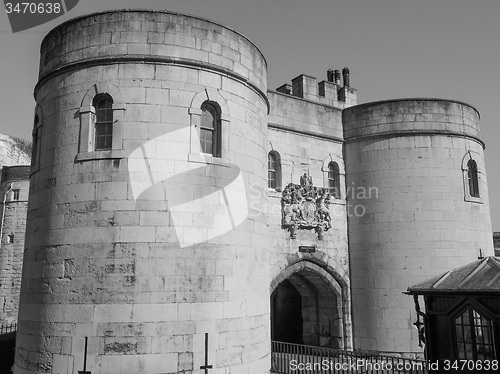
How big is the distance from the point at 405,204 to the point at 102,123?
11479 mm

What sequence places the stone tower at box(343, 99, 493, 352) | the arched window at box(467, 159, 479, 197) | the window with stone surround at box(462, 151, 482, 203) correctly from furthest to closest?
the arched window at box(467, 159, 479, 197)
the window with stone surround at box(462, 151, 482, 203)
the stone tower at box(343, 99, 493, 352)

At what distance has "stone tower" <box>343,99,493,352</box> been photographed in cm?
1659

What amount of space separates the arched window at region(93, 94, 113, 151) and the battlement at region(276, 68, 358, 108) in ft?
30.1

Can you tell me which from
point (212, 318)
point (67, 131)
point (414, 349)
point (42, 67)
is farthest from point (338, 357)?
point (42, 67)

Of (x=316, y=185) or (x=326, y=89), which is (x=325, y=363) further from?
(x=326, y=89)

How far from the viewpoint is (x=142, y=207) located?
34.4ft

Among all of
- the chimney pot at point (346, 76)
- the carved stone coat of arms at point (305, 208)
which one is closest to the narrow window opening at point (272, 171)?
the carved stone coat of arms at point (305, 208)

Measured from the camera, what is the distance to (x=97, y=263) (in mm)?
10258

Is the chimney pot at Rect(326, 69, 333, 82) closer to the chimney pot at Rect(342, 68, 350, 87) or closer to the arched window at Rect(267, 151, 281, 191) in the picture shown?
the chimney pot at Rect(342, 68, 350, 87)

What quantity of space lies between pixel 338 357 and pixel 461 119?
1043 centimetres

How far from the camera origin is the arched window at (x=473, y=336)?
852 cm

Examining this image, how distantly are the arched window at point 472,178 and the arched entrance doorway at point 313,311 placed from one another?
669cm

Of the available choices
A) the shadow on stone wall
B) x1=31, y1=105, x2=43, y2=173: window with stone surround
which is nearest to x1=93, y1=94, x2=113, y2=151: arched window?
x1=31, y1=105, x2=43, y2=173: window with stone surround

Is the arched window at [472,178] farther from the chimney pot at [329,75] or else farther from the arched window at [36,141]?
the arched window at [36,141]
